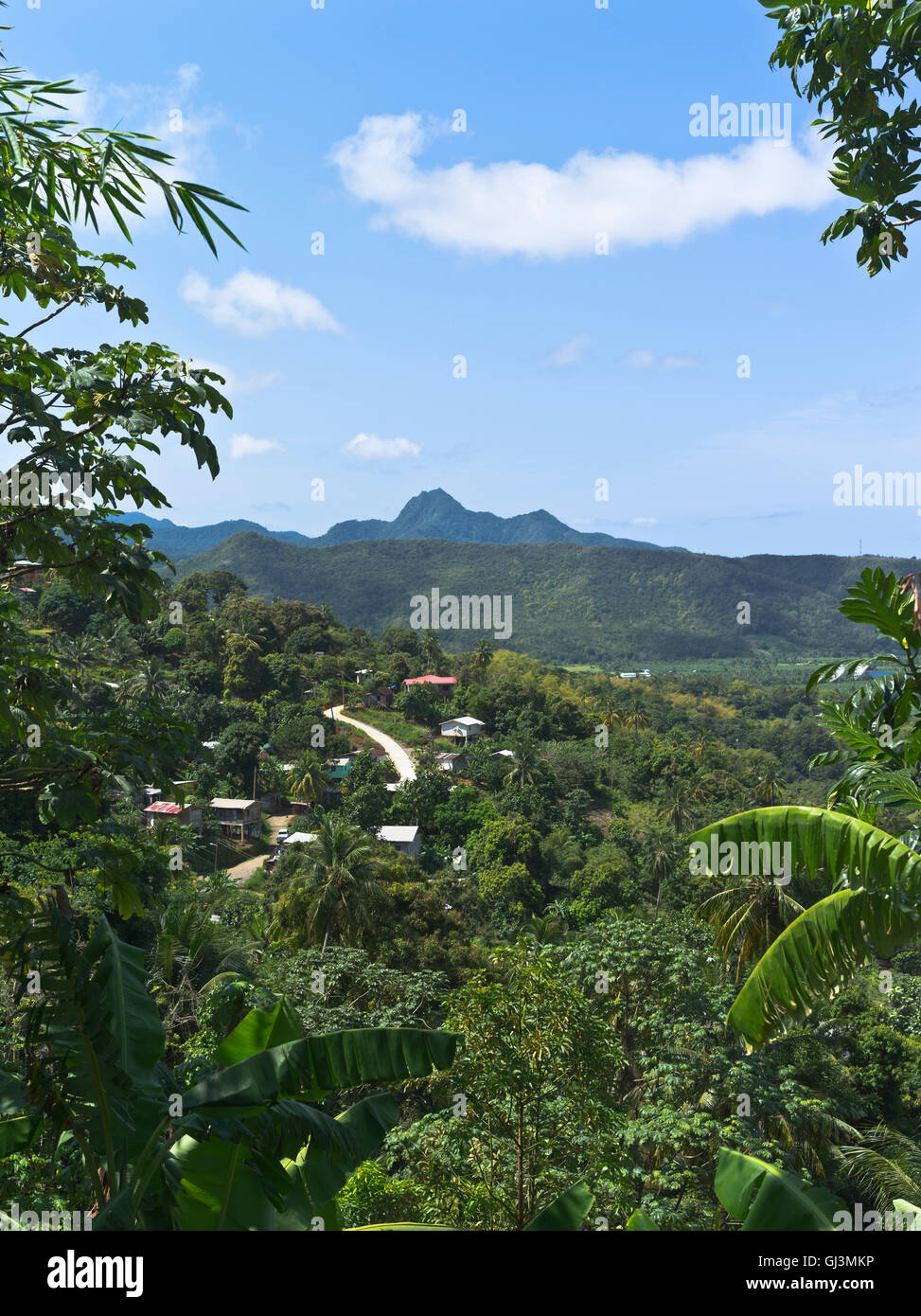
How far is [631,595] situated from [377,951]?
15168 cm

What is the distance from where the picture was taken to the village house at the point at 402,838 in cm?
4034

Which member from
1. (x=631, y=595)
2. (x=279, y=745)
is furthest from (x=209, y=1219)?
Result: (x=631, y=595)

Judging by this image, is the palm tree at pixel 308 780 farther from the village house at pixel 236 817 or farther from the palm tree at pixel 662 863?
the palm tree at pixel 662 863

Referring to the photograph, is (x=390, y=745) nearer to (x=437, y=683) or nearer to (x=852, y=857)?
(x=437, y=683)

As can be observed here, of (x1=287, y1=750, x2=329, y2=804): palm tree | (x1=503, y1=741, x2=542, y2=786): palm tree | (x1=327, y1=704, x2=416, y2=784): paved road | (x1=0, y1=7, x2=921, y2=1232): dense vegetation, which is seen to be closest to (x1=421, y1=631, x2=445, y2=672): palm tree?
(x1=327, y1=704, x2=416, y2=784): paved road

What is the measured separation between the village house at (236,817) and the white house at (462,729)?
19708 mm

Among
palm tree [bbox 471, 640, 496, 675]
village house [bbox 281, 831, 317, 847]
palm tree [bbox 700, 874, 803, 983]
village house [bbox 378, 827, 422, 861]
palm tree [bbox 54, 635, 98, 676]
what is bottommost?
village house [bbox 378, 827, 422, 861]

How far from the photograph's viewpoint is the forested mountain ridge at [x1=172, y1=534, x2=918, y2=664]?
15300 centimetres

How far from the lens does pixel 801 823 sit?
177 inches

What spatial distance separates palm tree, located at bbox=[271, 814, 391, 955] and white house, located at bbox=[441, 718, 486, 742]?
120 ft

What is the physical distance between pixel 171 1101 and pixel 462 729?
56906 millimetres

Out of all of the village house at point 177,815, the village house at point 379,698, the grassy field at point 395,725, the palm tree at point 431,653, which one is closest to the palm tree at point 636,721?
the grassy field at point 395,725

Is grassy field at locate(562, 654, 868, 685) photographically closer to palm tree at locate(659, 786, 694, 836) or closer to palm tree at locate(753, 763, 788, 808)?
palm tree at locate(753, 763, 788, 808)
